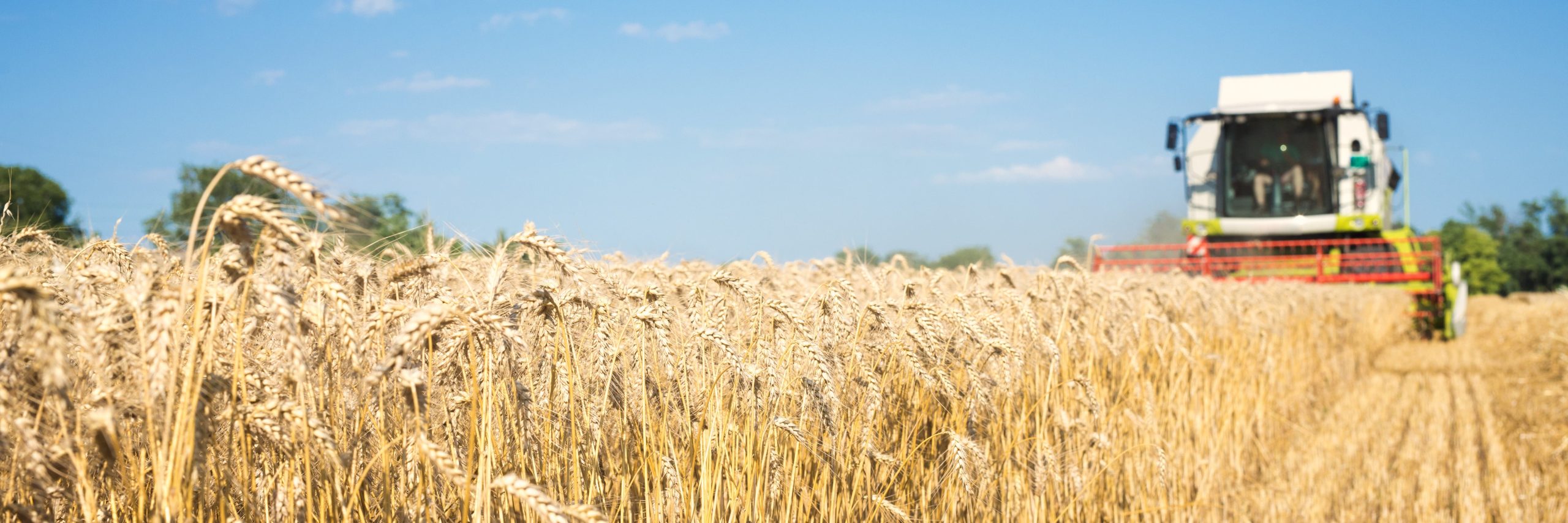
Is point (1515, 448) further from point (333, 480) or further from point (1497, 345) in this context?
point (1497, 345)

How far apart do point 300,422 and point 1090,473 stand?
267 cm

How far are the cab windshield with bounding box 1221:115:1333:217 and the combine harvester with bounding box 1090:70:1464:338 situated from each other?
1 cm

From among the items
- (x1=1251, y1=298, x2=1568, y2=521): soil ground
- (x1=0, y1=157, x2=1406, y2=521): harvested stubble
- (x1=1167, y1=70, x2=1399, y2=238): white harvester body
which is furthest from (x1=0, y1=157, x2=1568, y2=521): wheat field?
(x1=1167, y1=70, x2=1399, y2=238): white harvester body

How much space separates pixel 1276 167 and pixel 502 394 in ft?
49.9

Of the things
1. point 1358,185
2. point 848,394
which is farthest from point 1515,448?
point 1358,185

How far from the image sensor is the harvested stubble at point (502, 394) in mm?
1236

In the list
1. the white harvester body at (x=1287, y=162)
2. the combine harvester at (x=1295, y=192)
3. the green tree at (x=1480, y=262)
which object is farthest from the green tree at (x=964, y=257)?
the green tree at (x=1480, y=262)

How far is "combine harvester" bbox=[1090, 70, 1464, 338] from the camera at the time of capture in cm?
1355

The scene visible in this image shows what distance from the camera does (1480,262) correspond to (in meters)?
70.2

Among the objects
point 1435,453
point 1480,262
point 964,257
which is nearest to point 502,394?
point 964,257

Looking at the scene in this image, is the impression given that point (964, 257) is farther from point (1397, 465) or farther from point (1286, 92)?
point (1286, 92)

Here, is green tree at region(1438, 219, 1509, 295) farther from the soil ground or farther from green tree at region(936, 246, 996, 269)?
green tree at region(936, 246, 996, 269)

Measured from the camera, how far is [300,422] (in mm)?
1334

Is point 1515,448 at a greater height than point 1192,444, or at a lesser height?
lesser
